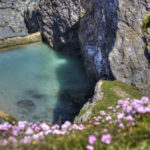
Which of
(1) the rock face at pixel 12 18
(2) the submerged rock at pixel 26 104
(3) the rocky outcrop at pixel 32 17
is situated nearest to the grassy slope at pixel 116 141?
(2) the submerged rock at pixel 26 104

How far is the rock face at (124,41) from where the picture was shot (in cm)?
1579

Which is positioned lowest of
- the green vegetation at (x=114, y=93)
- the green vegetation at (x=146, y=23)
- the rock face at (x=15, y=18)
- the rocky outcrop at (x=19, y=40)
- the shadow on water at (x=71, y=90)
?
the shadow on water at (x=71, y=90)

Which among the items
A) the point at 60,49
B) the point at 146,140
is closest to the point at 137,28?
the point at 146,140

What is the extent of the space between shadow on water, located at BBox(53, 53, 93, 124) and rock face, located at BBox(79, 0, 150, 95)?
3.27m

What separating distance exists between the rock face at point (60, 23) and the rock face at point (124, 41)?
8.67 m

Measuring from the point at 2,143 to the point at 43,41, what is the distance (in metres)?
31.3

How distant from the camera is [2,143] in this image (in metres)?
4.54

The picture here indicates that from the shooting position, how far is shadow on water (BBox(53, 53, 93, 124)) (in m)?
18.9

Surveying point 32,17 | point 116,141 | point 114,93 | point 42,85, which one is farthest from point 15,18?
point 116,141

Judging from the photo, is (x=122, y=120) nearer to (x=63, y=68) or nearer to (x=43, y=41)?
(x=63, y=68)

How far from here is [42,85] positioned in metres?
22.4

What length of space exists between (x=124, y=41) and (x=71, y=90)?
8041 millimetres

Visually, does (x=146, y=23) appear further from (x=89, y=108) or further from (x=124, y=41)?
(x=89, y=108)

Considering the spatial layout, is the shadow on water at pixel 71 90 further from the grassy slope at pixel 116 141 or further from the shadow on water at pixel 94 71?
the grassy slope at pixel 116 141
